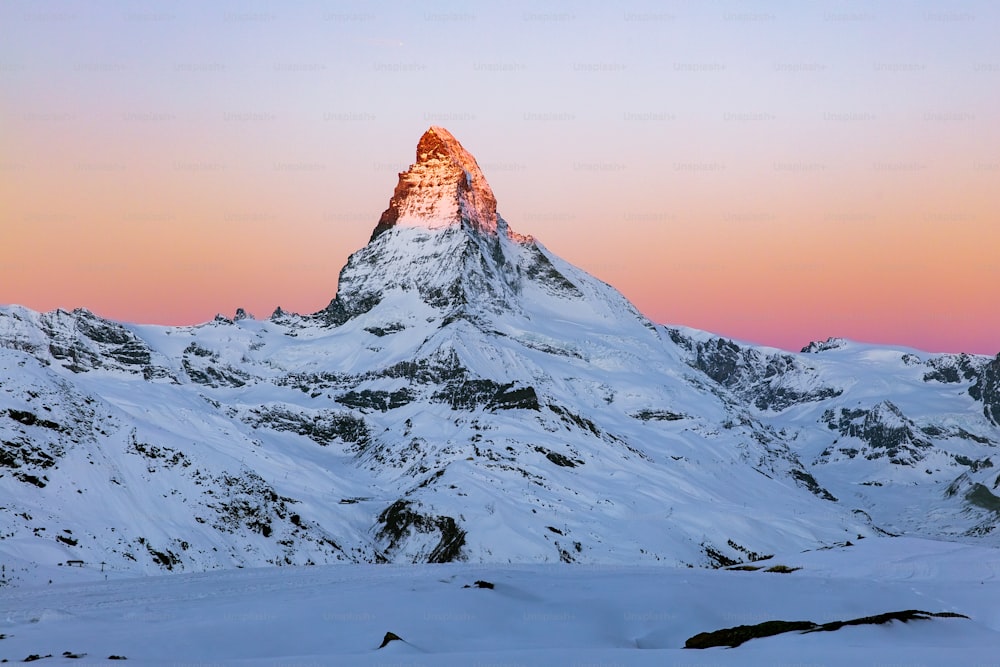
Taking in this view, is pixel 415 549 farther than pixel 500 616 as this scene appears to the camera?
Yes

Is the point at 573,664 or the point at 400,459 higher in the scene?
the point at 573,664

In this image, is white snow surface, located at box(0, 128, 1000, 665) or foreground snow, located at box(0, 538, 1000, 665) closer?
foreground snow, located at box(0, 538, 1000, 665)

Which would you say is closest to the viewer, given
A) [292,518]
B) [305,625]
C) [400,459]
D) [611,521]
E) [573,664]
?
[573,664]

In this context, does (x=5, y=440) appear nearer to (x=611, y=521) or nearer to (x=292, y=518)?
(x=292, y=518)

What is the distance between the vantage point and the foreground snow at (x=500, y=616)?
19.9 m

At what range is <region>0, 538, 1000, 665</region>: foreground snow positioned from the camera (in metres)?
19.9

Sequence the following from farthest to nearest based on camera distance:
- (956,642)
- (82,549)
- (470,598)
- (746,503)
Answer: (746,503), (82,549), (470,598), (956,642)

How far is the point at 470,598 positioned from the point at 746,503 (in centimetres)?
17466

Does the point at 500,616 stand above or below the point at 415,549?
above

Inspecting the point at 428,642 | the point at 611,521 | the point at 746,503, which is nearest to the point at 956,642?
the point at 428,642

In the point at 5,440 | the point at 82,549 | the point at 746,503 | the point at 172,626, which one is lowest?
the point at 746,503

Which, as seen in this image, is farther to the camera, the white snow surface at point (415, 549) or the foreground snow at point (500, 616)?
the white snow surface at point (415, 549)

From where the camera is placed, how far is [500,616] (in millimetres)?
27094

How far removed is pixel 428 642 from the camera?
23.7 metres
